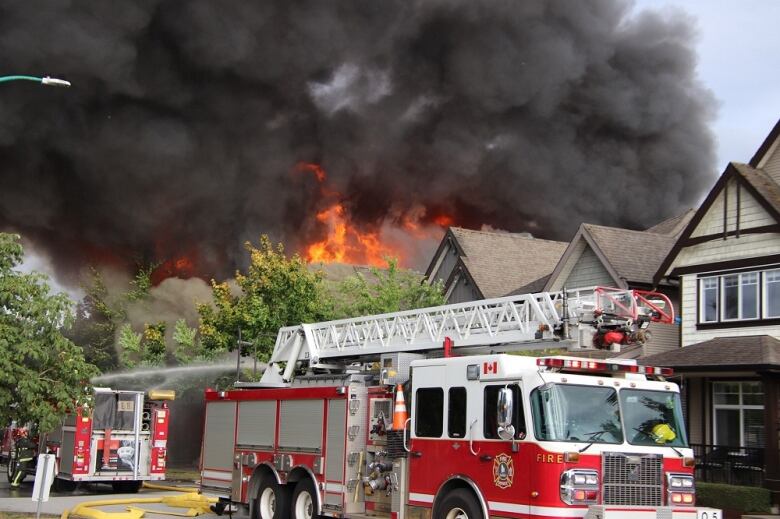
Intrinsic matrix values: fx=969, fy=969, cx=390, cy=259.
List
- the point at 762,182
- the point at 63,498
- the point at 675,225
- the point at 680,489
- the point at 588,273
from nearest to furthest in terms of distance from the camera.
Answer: the point at 680,489 < the point at 63,498 < the point at 762,182 < the point at 588,273 < the point at 675,225

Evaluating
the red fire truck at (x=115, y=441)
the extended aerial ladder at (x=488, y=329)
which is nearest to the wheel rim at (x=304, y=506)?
the extended aerial ladder at (x=488, y=329)

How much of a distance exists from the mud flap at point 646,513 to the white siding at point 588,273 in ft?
49.2

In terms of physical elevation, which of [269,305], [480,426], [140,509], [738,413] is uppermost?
[269,305]

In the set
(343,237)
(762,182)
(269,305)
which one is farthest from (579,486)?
(343,237)

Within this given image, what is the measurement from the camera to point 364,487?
12375 mm

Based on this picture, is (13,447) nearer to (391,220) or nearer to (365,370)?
(365,370)

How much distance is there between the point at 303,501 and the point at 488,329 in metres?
3.57

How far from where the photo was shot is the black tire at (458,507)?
10.5 metres

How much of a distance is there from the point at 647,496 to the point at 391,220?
107 feet

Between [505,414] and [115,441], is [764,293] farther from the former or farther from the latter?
[115,441]

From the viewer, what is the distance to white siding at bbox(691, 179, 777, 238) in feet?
67.7

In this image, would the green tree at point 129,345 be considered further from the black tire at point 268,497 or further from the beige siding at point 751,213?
the beige siding at point 751,213

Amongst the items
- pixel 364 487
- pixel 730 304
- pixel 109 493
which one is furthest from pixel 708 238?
pixel 109 493

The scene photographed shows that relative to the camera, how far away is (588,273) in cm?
2583
